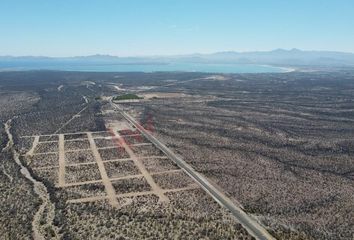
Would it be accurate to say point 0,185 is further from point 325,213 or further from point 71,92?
point 71,92

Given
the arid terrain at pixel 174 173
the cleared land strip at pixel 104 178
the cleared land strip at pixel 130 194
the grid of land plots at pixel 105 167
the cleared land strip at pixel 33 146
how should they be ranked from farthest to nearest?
the cleared land strip at pixel 33 146 < the grid of land plots at pixel 105 167 < the cleared land strip at pixel 104 178 < the cleared land strip at pixel 130 194 < the arid terrain at pixel 174 173

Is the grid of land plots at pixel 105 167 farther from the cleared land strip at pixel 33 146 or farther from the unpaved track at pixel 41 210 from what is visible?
the unpaved track at pixel 41 210

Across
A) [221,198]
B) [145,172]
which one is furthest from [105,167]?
[221,198]

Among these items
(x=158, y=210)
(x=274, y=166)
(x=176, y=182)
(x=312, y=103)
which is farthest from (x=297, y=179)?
(x=312, y=103)

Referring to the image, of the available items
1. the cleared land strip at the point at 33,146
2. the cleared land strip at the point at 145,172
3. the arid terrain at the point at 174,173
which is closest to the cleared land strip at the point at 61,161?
the arid terrain at the point at 174,173

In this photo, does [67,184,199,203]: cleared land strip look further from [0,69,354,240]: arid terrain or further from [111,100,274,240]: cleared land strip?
[111,100,274,240]: cleared land strip

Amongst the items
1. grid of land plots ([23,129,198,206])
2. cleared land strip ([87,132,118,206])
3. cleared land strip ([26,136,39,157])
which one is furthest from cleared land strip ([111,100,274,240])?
cleared land strip ([26,136,39,157])

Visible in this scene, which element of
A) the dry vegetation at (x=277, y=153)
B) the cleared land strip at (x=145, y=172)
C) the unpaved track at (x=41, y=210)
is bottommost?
the dry vegetation at (x=277, y=153)
